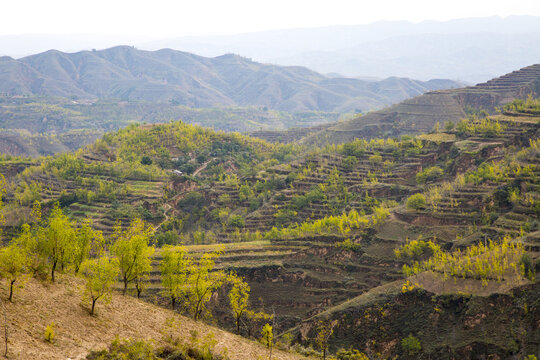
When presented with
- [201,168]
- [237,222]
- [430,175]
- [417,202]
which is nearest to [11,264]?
[237,222]

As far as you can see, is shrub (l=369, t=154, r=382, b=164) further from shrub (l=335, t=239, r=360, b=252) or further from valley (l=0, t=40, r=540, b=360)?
shrub (l=335, t=239, r=360, b=252)

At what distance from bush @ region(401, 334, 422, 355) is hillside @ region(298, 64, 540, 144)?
308 ft

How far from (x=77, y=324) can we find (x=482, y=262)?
35526 millimetres

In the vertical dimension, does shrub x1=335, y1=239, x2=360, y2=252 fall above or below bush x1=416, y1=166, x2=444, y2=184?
below

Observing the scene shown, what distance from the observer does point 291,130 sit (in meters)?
175

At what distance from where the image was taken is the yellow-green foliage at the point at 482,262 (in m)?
43.4

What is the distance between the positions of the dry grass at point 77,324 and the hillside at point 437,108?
4266 inches

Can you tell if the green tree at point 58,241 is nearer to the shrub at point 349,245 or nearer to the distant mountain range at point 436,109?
the shrub at point 349,245

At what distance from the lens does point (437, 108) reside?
442 ft

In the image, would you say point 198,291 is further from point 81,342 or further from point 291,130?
point 291,130

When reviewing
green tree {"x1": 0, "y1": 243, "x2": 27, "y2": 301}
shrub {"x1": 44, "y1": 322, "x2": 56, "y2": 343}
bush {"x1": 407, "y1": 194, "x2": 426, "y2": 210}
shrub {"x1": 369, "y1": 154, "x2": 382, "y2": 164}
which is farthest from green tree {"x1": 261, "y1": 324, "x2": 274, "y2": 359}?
shrub {"x1": 369, "y1": 154, "x2": 382, "y2": 164}

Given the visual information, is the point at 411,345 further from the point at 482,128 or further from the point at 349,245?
the point at 482,128

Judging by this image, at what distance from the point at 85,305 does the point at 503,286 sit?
3392 centimetres

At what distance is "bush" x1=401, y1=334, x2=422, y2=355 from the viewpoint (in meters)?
41.2
